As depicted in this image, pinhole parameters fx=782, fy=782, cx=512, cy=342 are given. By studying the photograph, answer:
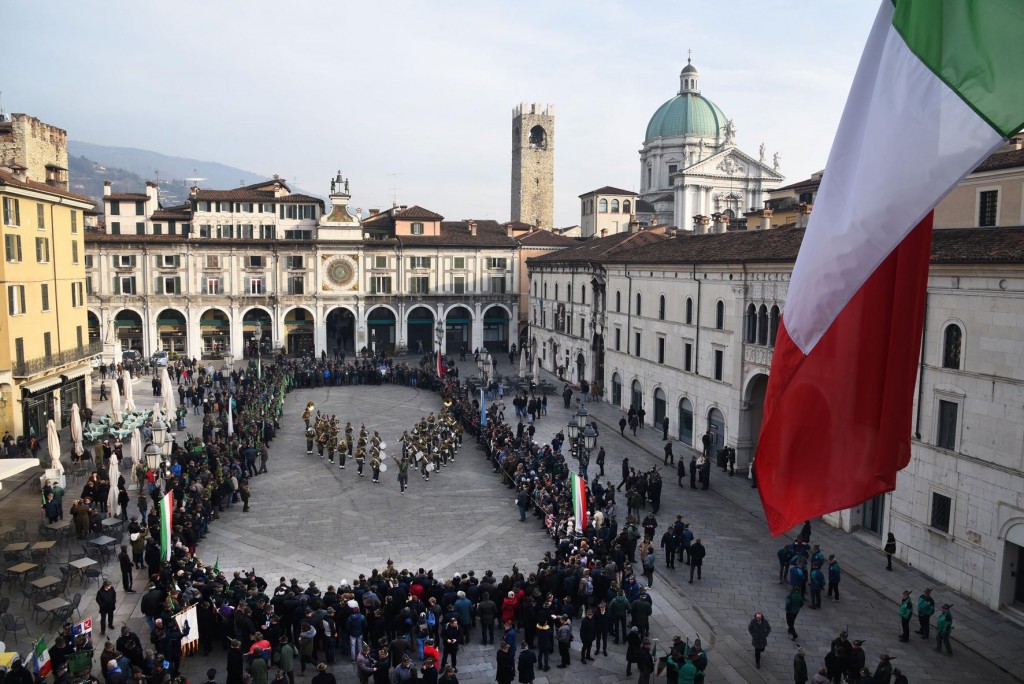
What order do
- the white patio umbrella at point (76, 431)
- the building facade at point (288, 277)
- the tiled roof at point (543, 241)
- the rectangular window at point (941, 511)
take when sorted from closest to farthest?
the rectangular window at point (941, 511), the white patio umbrella at point (76, 431), the building facade at point (288, 277), the tiled roof at point (543, 241)

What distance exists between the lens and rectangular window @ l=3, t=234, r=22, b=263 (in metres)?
31.8

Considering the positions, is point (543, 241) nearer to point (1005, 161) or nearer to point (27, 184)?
point (27, 184)

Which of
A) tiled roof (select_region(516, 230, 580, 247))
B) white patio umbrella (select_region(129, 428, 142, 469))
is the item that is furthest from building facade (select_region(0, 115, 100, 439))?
tiled roof (select_region(516, 230, 580, 247))

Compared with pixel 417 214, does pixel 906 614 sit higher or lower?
lower

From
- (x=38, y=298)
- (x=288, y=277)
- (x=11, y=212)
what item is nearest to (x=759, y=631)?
(x=11, y=212)

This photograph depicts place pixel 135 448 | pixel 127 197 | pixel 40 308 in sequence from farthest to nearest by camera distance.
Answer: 1. pixel 127 197
2. pixel 40 308
3. pixel 135 448

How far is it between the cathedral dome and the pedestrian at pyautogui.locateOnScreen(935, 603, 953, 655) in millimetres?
82924

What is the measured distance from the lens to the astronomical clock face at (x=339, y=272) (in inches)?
2542

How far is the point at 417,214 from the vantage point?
69062mm

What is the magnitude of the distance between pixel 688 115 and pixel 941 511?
79.5 meters

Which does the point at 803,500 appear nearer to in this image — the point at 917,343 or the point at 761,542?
the point at 917,343

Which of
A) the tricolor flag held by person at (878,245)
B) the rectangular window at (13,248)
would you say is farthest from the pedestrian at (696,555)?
the rectangular window at (13,248)

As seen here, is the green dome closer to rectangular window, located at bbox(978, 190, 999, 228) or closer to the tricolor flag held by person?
rectangular window, located at bbox(978, 190, 999, 228)

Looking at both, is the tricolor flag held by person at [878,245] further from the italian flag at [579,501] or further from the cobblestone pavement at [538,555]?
the italian flag at [579,501]
